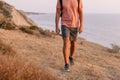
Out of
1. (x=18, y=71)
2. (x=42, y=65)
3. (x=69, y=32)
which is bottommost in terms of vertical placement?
(x=42, y=65)

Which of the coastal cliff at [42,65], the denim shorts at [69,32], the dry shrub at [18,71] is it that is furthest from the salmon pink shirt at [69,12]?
the dry shrub at [18,71]

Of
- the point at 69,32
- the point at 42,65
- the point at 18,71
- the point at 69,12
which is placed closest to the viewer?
the point at 18,71

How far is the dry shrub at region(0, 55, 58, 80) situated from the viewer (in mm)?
5520

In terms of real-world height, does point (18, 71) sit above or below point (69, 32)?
above

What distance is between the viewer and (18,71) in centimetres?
573

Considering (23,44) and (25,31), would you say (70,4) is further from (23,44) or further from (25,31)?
(25,31)

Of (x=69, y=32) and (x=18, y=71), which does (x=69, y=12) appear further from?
(x=18, y=71)

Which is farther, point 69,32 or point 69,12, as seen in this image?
point 69,32

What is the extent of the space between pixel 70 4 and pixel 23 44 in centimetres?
453

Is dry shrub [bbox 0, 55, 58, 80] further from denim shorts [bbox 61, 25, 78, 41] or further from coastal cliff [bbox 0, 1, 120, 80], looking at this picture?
denim shorts [bbox 61, 25, 78, 41]

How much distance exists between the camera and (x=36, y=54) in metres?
11.3

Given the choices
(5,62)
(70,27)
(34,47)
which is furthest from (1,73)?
(34,47)

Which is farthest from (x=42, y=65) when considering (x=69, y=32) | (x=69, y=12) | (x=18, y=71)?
(x=18, y=71)

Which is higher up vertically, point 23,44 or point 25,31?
point 23,44
